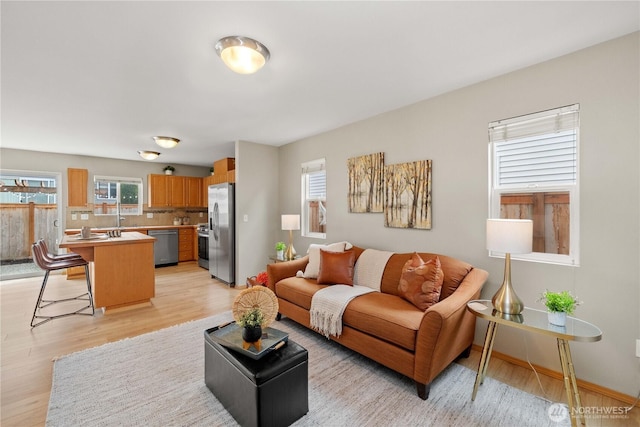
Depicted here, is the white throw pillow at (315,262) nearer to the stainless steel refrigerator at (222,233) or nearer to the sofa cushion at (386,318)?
the sofa cushion at (386,318)

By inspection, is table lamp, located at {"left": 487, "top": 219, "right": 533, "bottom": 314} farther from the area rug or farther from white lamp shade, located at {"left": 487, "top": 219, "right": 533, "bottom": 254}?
the area rug

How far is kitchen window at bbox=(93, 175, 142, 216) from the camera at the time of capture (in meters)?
6.25

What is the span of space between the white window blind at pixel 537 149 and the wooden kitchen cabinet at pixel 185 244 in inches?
263

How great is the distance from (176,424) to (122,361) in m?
1.11

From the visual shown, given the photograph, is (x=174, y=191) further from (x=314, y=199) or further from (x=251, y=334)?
(x=251, y=334)

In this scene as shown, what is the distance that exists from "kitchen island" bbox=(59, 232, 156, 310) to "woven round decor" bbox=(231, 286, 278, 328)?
2747 mm

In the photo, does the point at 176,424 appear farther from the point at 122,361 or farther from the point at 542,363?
the point at 542,363

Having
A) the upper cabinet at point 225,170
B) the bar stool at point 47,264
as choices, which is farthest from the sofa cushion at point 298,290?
the upper cabinet at point 225,170

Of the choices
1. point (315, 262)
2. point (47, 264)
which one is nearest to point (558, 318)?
point (315, 262)

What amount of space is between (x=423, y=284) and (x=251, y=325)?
1480 mm

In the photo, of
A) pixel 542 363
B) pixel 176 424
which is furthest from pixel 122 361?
pixel 542 363

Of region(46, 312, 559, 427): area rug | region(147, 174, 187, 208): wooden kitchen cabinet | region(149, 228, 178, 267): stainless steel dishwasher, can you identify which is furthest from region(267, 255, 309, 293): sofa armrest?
region(147, 174, 187, 208): wooden kitchen cabinet

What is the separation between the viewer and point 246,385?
1.62 m

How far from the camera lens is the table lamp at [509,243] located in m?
1.85
